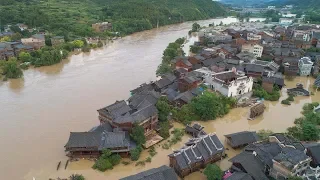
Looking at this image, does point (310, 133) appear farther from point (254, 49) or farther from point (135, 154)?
point (254, 49)

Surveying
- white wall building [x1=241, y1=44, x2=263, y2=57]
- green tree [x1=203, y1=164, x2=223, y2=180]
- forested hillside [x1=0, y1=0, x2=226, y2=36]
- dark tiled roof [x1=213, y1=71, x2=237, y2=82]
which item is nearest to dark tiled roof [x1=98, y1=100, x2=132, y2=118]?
green tree [x1=203, y1=164, x2=223, y2=180]

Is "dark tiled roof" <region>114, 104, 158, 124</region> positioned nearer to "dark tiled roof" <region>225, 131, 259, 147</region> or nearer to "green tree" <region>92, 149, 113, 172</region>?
"green tree" <region>92, 149, 113, 172</region>

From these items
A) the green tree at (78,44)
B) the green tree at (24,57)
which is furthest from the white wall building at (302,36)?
the green tree at (24,57)

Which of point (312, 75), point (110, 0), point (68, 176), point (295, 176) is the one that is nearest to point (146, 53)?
point (312, 75)

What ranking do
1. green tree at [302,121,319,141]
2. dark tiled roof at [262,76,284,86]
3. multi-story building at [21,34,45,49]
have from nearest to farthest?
green tree at [302,121,319,141] < dark tiled roof at [262,76,284,86] < multi-story building at [21,34,45,49]

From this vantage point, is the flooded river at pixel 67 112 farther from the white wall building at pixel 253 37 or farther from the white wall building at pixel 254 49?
the white wall building at pixel 253 37

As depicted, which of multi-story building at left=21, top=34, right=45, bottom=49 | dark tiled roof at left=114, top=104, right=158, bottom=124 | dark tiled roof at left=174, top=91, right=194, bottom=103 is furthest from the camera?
multi-story building at left=21, top=34, right=45, bottom=49

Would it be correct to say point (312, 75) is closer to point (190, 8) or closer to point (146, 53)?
point (146, 53)
